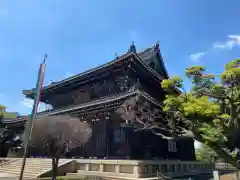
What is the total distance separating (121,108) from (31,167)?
9.36m

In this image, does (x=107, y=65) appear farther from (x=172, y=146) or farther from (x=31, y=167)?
(x=31, y=167)

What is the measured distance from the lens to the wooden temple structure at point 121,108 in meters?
15.9

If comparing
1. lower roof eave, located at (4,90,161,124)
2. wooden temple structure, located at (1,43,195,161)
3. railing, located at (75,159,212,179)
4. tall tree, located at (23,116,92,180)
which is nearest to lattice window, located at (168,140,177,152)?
wooden temple structure, located at (1,43,195,161)

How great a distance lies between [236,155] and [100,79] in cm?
1457

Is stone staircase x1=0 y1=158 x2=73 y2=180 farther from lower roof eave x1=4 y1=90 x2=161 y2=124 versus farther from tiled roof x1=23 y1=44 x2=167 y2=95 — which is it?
tiled roof x1=23 y1=44 x2=167 y2=95

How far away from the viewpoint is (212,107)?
428 inches

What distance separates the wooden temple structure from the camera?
624 inches

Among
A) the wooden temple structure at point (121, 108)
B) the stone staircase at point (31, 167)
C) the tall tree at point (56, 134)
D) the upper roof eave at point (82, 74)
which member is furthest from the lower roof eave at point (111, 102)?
the stone staircase at point (31, 167)

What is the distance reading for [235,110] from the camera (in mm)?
10094

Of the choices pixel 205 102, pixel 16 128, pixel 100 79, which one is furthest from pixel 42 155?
pixel 205 102

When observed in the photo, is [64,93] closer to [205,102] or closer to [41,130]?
[41,130]

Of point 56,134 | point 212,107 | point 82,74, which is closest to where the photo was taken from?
point 212,107

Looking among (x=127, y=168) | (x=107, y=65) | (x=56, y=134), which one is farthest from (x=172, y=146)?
(x=56, y=134)

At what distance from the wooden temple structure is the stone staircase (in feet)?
9.23
